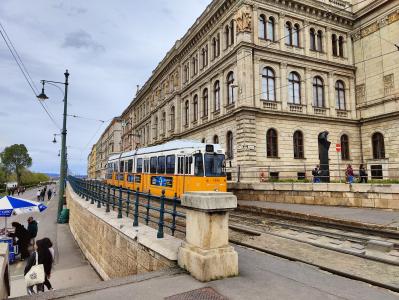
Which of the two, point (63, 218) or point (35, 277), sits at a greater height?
point (35, 277)

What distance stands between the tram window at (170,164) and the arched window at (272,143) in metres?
9.95

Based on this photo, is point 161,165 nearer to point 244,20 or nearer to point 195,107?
point 244,20

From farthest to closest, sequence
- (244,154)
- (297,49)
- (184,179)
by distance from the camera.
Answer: (297,49)
(244,154)
(184,179)

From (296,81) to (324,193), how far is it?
13798mm

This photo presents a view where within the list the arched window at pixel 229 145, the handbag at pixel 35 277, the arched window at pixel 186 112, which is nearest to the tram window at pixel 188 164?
the arched window at pixel 229 145

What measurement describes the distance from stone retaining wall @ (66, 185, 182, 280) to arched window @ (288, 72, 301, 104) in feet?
63.9

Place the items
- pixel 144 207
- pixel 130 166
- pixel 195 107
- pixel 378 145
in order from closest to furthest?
1. pixel 144 207
2. pixel 130 166
3. pixel 378 145
4. pixel 195 107

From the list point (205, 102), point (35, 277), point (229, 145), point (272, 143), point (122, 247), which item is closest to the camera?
point (35, 277)

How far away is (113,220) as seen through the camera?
9.38 m

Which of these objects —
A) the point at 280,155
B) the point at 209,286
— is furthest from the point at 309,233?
the point at 280,155

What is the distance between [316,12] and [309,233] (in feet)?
80.0

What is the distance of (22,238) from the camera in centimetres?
1321

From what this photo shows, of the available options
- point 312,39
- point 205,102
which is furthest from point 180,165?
point 312,39

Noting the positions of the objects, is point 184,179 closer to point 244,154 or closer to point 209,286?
point 244,154
